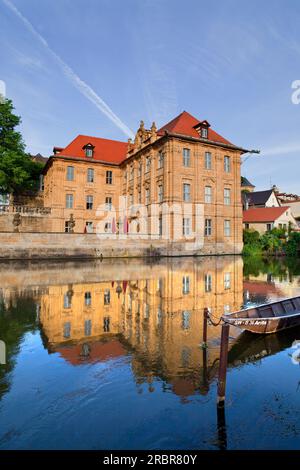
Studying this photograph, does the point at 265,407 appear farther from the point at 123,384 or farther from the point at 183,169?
the point at 183,169

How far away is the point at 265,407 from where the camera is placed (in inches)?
202

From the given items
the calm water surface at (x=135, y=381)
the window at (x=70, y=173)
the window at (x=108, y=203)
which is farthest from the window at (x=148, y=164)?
the calm water surface at (x=135, y=381)

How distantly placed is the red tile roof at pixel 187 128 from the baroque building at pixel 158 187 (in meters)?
0.14

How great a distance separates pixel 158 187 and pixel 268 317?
103ft

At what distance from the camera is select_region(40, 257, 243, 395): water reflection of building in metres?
6.91

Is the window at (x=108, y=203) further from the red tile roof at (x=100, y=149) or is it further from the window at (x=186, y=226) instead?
the window at (x=186, y=226)

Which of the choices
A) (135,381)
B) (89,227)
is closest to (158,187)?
(89,227)

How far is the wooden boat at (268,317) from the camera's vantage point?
8.13 metres

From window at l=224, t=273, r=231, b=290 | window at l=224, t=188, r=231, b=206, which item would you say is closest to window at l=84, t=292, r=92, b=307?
window at l=224, t=273, r=231, b=290

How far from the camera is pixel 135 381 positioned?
5.97 m

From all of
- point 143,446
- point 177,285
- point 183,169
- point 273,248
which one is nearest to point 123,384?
point 143,446

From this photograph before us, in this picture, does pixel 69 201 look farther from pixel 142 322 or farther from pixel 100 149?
pixel 142 322

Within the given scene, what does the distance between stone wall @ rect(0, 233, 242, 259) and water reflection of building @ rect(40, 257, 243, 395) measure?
15.1 m

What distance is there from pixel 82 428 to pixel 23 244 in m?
27.8
